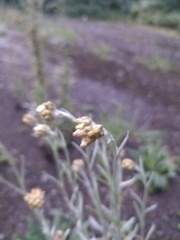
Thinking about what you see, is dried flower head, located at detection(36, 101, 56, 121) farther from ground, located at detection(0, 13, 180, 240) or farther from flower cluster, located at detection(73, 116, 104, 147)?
ground, located at detection(0, 13, 180, 240)

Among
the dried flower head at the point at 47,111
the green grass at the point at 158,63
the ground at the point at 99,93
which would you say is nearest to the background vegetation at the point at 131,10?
the ground at the point at 99,93

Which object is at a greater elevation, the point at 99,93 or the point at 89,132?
the point at 89,132

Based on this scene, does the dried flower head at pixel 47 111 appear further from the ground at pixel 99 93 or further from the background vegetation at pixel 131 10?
the background vegetation at pixel 131 10

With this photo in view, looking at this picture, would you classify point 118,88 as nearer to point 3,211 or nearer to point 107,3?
point 3,211

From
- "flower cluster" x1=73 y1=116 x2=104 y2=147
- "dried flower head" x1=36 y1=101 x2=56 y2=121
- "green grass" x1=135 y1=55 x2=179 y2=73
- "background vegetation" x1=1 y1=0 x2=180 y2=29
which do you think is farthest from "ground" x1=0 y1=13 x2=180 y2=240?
"background vegetation" x1=1 y1=0 x2=180 y2=29

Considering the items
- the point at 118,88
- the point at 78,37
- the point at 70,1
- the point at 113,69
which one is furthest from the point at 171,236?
the point at 70,1

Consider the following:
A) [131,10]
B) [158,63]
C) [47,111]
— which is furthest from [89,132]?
[131,10]

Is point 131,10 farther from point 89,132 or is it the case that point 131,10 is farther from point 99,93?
point 89,132

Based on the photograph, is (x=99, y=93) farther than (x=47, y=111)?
Yes
